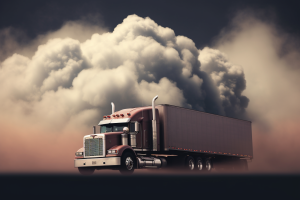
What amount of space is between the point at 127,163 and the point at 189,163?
712 cm

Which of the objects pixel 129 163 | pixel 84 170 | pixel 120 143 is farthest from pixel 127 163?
pixel 84 170

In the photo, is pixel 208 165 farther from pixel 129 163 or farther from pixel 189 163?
pixel 129 163

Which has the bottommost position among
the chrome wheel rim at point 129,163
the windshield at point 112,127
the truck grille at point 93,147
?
the chrome wheel rim at point 129,163

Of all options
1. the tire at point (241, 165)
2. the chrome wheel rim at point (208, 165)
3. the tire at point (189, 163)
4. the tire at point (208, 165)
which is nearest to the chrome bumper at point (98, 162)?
the tire at point (189, 163)

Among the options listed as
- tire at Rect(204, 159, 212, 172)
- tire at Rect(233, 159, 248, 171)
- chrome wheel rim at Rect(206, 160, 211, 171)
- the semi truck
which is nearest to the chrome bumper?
the semi truck

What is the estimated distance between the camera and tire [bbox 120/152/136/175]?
20516mm

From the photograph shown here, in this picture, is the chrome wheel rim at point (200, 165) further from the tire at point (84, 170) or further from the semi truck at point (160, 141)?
the tire at point (84, 170)

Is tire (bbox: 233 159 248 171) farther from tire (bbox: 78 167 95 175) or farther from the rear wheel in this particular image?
tire (bbox: 78 167 95 175)

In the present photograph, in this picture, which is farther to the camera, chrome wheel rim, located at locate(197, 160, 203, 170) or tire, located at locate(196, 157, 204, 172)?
chrome wheel rim, located at locate(197, 160, 203, 170)

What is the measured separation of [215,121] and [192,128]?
362 centimetres

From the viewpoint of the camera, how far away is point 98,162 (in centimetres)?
2064

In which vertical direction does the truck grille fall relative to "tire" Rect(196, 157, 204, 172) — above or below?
above

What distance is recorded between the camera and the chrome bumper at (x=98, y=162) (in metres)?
20.2
